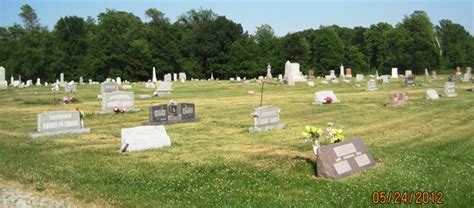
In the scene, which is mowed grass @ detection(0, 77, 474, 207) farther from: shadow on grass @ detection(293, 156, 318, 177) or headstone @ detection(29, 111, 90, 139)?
headstone @ detection(29, 111, 90, 139)

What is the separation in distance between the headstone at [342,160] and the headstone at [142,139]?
5.59 meters

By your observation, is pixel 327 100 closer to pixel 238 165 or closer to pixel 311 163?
pixel 311 163

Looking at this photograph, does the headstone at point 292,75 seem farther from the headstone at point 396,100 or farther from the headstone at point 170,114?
the headstone at point 170,114

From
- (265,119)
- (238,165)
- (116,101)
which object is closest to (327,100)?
(265,119)

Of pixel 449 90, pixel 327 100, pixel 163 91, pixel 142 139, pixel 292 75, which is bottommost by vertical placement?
pixel 142 139

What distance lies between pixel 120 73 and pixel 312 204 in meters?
79.9

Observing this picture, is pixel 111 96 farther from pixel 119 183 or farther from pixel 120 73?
pixel 120 73

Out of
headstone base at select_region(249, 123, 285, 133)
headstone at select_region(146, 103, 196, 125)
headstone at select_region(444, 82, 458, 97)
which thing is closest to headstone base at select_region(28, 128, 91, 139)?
headstone at select_region(146, 103, 196, 125)

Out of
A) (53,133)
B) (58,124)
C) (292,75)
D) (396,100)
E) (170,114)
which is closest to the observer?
(53,133)

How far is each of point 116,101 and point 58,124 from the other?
735cm

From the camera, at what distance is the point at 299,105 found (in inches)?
1037

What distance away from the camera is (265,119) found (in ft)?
57.4

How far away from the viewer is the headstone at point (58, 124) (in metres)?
16.6

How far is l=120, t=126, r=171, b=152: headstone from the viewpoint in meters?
13.4
